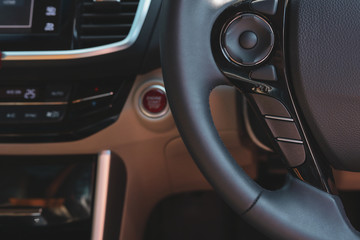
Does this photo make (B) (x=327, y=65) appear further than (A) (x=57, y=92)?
No

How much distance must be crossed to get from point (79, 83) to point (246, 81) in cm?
37

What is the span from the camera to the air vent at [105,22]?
32.5 inches

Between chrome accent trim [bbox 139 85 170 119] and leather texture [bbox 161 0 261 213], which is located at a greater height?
leather texture [bbox 161 0 261 213]

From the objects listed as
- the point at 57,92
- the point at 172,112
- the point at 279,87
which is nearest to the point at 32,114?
the point at 57,92

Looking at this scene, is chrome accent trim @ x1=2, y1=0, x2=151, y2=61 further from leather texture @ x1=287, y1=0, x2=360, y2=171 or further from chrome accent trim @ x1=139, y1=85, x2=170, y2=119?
leather texture @ x1=287, y1=0, x2=360, y2=171

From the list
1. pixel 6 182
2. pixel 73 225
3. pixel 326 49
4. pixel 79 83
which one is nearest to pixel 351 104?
pixel 326 49

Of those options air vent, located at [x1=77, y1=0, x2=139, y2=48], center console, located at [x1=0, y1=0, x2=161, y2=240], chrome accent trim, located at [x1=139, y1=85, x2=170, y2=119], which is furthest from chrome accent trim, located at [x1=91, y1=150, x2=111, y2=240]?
air vent, located at [x1=77, y1=0, x2=139, y2=48]

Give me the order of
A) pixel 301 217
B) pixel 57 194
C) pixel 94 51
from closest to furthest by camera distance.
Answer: pixel 301 217, pixel 94 51, pixel 57 194

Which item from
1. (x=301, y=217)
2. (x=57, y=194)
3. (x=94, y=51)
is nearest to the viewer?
(x=301, y=217)

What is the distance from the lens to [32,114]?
2.68 feet

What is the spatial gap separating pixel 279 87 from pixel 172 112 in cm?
15

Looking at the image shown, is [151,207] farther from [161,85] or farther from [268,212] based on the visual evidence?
[268,212]

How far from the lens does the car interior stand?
0.55 m

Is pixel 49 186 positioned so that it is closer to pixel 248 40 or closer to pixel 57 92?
pixel 57 92
